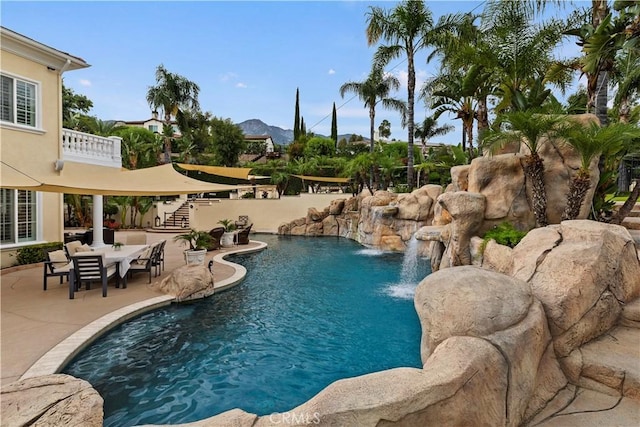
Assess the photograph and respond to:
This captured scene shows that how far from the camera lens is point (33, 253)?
12055 mm

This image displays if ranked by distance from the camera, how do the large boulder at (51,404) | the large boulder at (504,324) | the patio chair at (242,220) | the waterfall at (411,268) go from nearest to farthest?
1. the large boulder at (51,404)
2. the large boulder at (504,324)
3. the waterfall at (411,268)
4. the patio chair at (242,220)

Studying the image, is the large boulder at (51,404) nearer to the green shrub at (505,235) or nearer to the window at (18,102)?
the green shrub at (505,235)

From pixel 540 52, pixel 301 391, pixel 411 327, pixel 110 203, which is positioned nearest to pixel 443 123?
pixel 540 52

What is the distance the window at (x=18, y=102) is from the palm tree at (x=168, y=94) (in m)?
24.4

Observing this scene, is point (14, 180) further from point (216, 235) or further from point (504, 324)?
point (504, 324)

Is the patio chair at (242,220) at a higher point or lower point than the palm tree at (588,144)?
lower

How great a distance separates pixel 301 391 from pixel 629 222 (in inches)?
454

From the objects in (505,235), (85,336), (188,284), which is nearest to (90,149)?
(188,284)

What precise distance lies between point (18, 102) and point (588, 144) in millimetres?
16854

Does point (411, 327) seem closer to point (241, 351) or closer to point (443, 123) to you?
point (241, 351)

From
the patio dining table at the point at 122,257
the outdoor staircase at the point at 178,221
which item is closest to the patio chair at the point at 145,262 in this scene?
the patio dining table at the point at 122,257

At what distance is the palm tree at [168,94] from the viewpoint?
1422 inches

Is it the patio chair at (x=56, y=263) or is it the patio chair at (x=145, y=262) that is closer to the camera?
the patio chair at (x=56, y=263)
